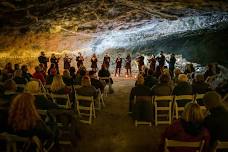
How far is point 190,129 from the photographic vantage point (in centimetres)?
545

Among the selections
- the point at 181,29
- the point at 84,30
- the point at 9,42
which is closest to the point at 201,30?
the point at 181,29

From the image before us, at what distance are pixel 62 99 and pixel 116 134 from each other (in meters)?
1.67

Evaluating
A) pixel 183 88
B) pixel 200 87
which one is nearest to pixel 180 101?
pixel 183 88

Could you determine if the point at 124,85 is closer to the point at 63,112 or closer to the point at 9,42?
the point at 9,42

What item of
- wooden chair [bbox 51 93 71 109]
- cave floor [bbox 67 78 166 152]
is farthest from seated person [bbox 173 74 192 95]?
wooden chair [bbox 51 93 71 109]

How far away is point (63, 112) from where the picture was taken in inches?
281

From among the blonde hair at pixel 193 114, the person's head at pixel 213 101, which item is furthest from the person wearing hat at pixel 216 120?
the blonde hair at pixel 193 114

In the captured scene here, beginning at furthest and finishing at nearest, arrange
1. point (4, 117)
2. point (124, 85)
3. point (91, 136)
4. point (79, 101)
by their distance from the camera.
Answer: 1. point (124, 85)
2. point (79, 101)
3. point (91, 136)
4. point (4, 117)

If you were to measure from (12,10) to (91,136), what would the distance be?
8.61 meters

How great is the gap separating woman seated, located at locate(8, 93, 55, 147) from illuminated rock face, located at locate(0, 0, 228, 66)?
399 inches

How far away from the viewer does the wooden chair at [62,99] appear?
29.7 ft

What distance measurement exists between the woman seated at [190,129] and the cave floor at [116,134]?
249 centimetres

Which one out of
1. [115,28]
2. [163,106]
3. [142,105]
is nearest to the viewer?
[142,105]

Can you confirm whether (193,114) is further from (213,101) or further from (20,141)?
(20,141)
